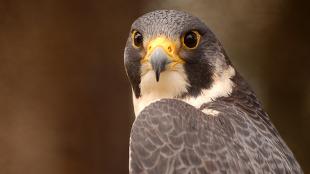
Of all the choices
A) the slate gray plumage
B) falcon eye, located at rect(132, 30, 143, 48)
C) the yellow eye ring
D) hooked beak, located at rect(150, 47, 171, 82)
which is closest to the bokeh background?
falcon eye, located at rect(132, 30, 143, 48)

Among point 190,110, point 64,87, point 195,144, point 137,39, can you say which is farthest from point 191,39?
point 64,87

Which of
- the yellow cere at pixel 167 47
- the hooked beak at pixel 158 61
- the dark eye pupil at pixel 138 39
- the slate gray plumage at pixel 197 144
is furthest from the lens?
the dark eye pupil at pixel 138 39

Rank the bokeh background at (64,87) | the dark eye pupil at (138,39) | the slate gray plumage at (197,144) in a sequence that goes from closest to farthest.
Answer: the slate gray plumage at (197,144) → the dark eye pupil at (138,39) → the bokeh background at (64,87)

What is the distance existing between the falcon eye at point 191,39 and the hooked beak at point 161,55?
0.07 meters

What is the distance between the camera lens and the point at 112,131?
496 centimetres

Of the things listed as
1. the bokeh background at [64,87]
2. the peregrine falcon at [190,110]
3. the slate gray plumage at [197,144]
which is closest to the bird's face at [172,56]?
the peregrine falcon at [190,110]

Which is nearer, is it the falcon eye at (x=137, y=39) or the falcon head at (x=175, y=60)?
the falcon head at (x=175, y=60)

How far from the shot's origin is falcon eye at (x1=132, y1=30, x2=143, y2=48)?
327cm

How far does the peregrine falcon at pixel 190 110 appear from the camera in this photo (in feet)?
9.02

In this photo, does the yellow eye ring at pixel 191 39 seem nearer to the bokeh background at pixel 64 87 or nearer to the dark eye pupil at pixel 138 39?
the dark eye pupil at pixel 138 39

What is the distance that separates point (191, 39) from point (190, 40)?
1 centimetres

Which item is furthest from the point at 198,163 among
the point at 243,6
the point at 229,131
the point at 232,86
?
the point at 243,6

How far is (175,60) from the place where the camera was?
10.3 ft

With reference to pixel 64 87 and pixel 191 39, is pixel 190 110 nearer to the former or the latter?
pixel 191 39
